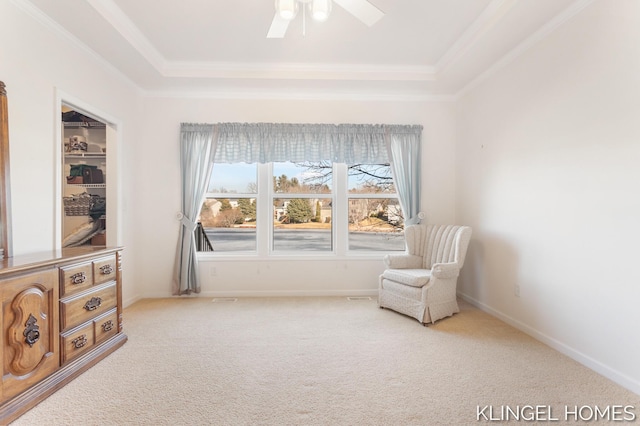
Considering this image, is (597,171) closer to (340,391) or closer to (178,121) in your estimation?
(340,391)

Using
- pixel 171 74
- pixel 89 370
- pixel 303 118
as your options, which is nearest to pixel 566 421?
pixel 89 370

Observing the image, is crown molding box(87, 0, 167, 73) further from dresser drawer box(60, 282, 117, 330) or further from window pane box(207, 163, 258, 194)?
dresser drawer box(60, 282, 117, 330)

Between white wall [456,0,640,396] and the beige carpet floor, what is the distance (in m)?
0.29

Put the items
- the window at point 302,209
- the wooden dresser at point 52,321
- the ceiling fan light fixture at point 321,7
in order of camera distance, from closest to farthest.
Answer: the wooden dresser at point 52,321
the ceiling fan light fixture at point 321,7
the window at point 302,209

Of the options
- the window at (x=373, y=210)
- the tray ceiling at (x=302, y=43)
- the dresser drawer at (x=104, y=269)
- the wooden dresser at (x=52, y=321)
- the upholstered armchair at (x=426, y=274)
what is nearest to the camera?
the wooden dresser at (x=52, y=321)

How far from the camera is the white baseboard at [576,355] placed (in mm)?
2057

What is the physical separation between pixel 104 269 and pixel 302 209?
8.12 ft

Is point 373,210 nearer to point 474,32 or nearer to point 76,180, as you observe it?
point 474,32

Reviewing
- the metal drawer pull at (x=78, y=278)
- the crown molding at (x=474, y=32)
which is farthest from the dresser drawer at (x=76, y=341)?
the crown molding at (x=474, y=32)

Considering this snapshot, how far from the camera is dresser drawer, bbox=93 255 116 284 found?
97.4 inches

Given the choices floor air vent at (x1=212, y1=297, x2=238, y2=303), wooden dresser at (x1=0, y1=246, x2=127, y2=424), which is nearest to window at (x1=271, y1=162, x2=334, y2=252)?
floor air vent at (x1=212, y1=297, x2=238, y2=303)

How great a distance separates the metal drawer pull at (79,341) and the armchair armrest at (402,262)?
3.05 meters

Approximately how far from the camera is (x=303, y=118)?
4.23 meters

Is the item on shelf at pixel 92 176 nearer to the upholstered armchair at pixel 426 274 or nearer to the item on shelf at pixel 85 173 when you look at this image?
the item on shelf at pixel 85 173
